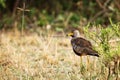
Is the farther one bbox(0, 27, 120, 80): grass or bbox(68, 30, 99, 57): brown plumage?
bbox(68, 30, 99, 57): brown plumage

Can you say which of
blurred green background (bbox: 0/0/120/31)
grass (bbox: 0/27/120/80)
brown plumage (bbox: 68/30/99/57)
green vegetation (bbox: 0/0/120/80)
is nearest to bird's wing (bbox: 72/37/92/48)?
brown plumage (bbox: 68/30/99/57)

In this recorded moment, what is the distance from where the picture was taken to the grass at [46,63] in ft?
22.8

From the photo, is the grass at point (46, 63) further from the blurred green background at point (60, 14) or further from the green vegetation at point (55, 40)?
the blurred green background at point (60, 14)

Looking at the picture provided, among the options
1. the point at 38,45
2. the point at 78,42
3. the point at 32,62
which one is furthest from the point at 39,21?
the point at 78,42

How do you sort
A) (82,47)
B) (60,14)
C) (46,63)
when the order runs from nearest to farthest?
(82,47) → (46,63) → (60,14)

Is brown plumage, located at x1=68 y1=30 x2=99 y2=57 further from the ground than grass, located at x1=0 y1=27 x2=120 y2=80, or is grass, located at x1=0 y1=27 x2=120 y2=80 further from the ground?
brown plumage, located at x1=68 y1=30 x2=99 y2=57

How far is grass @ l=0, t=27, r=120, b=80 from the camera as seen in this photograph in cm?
695

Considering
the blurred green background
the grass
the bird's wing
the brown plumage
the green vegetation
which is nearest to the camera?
the green vegetation

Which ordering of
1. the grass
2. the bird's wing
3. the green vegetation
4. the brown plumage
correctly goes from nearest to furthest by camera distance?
1. the green vegetation
2. the grass
3. the brown plumage
4. the bird's wing

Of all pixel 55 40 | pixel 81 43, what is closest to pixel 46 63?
pixel 81 43

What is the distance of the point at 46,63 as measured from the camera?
26.8 feet

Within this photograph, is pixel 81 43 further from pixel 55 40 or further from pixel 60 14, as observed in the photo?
pixel 60 14

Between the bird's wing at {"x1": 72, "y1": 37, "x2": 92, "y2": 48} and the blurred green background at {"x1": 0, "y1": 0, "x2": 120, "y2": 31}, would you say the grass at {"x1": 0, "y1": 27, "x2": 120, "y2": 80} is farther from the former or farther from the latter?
the blurred green background at {"x1": 0, "y1": 0, "x2": 120, "y2": 31}

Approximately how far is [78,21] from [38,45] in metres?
2.72
